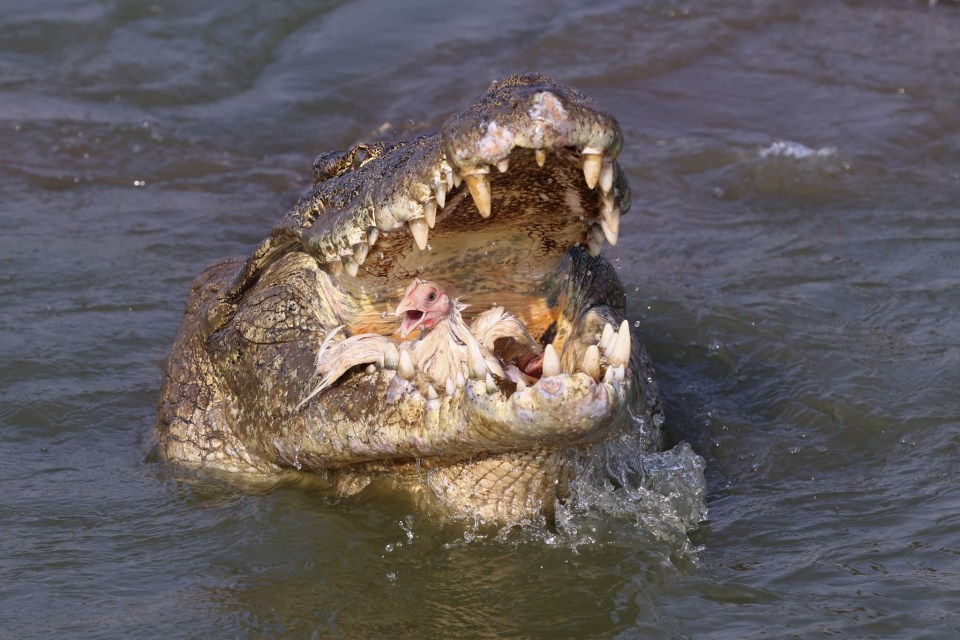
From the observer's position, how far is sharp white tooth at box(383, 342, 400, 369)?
3.94 m

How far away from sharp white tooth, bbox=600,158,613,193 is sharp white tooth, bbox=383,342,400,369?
82 cm

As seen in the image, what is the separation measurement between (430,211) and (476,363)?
53 centimetres

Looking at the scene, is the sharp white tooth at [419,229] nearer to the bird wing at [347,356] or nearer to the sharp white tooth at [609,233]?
the bird wing at [347,356]

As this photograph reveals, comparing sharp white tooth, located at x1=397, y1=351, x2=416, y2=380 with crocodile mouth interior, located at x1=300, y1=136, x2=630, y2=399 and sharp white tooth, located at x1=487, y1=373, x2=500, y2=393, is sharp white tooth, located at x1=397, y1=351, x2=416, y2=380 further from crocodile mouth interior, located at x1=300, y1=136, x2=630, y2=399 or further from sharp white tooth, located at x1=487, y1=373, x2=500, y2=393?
sharp white tooth, located at x1=487, y1=373, x2=500, y2=393

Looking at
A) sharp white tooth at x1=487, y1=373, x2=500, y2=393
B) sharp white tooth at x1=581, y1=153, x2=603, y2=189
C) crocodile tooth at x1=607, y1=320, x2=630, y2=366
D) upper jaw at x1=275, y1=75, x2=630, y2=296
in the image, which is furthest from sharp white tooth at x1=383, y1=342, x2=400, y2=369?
sharp white tooth at x1=581, y1=153, x2=603, y2=189

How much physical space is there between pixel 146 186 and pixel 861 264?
4718 millimetres

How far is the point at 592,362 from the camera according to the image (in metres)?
3.72

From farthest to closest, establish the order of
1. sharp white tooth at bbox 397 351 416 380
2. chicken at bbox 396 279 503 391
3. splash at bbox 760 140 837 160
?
splash at bbox 760 140 837 160, sharp white tooth at bbox 397 351 416 380, chicken at bbox 396 279 503 391

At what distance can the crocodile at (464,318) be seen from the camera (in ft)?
11.7

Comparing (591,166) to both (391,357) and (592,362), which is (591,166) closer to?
(592,362)

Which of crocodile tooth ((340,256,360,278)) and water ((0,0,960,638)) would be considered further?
crocodile tooth ((340,256,360,278))

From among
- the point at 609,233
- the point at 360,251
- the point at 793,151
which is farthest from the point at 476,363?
the point at 793,151

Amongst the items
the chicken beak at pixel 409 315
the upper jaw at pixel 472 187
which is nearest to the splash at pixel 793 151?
the upper jaw at pixel 472 187

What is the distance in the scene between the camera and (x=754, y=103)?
10305mm
